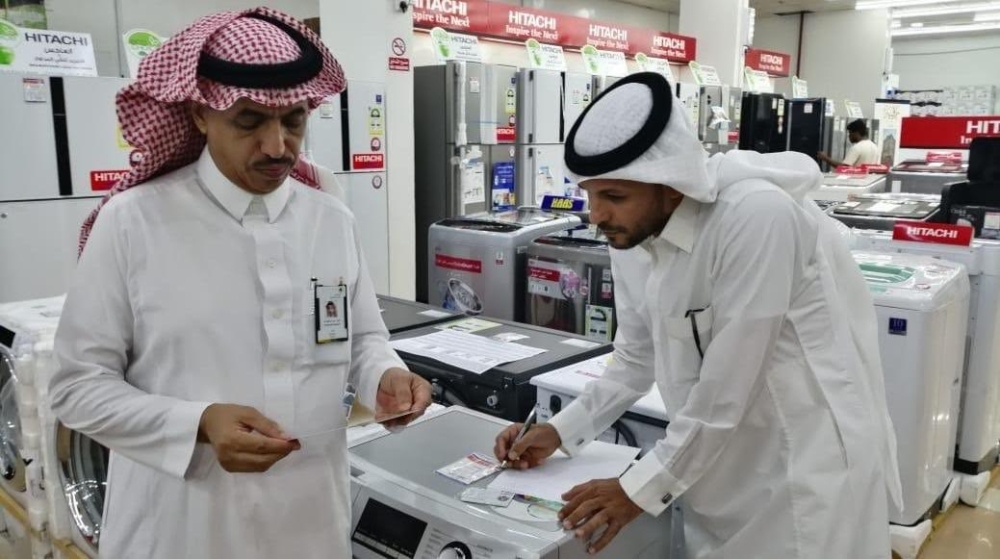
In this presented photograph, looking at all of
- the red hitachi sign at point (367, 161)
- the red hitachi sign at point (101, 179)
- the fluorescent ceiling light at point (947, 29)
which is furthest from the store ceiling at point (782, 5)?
the red hitachi sign at point (101, 179)

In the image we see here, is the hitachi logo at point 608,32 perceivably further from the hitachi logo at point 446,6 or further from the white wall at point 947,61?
the white wall at point 947,61

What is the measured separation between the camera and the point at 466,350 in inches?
91.2

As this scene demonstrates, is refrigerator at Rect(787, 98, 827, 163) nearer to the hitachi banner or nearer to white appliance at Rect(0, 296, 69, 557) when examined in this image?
the hitachi banner

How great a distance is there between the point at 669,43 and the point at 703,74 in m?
1.36

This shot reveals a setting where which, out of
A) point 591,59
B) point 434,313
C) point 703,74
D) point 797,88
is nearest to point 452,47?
point 591,59

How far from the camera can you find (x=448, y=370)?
2189 millimetres

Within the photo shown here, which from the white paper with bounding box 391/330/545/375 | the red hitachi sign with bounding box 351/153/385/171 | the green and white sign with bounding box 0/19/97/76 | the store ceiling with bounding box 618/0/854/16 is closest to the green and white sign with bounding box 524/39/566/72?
the red hitachi sign with bounding box 351/153/385/171

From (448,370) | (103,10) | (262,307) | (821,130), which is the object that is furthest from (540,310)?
(821,130)

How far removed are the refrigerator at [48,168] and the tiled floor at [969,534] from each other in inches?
169

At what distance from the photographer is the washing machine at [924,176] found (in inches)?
244

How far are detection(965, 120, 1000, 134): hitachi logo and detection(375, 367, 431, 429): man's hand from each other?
14.0ft

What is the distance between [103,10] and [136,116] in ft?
24.5

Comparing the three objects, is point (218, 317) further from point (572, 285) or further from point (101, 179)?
point (101, 179)

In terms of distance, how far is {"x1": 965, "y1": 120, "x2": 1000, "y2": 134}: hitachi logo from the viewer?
175 inches
